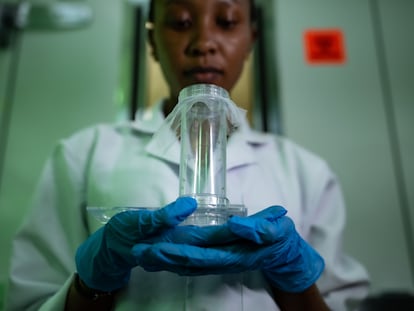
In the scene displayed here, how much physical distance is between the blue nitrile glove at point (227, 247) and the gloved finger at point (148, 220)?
2 centimetres

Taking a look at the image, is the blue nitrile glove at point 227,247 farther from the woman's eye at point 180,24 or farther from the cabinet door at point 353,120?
the cabinet door at point 353,120

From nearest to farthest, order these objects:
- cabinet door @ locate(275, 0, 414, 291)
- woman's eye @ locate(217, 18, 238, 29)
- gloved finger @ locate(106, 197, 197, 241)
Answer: gloved finger @ locate(106, 197, 197, 241)
woman's eye @ locate(217, 18, 238, 29)
cabinet door @ locate(275, 0, 414, 291)

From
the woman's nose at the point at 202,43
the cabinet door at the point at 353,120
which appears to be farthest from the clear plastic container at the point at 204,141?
the cabinet door at the point at 353,120

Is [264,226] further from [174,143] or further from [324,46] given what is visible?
[324,46]

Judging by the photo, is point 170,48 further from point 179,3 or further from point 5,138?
point 5,138

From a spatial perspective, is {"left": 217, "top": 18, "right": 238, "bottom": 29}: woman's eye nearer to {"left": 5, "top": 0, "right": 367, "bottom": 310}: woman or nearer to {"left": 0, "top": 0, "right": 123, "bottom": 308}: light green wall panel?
{"left": 5, "top": 0, "right": 367, "bottom": 310}: woman

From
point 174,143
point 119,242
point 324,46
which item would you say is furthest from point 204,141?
point 324,46

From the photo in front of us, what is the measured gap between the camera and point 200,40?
0.67m

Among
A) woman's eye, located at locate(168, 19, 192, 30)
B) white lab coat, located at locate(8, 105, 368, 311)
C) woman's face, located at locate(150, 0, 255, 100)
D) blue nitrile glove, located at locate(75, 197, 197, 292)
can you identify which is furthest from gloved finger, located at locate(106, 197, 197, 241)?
woman's eye, located at locate(168, 19, 192, 30)

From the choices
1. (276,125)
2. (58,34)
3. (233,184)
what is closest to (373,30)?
(276,125)

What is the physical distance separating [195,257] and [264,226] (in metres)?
0.09

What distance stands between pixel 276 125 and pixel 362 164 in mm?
270

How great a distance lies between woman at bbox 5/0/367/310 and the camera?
48 cm

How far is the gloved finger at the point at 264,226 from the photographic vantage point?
1.50ft
